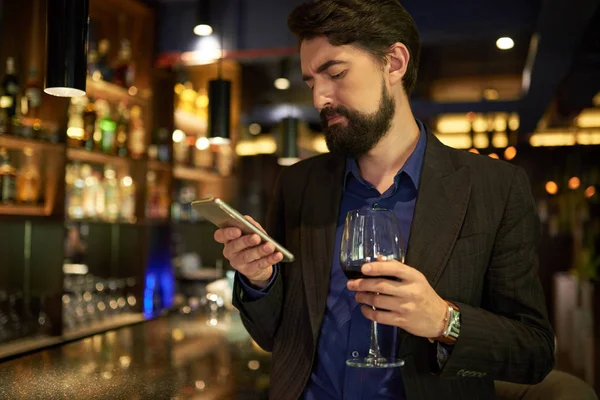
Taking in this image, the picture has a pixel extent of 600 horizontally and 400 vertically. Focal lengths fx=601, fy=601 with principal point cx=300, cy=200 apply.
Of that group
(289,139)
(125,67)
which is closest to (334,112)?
(125,67)

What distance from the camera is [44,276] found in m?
3.10

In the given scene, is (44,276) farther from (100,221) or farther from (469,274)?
(469,274)

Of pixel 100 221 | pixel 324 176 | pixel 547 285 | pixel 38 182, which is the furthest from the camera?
pixel 547 285

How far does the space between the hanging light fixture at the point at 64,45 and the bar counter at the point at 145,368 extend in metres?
0.91

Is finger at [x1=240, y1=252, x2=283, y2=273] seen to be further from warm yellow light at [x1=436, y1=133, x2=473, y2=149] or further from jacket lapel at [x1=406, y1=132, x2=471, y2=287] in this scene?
warm yellow light at [x1=436, y1=133, x2=473, y2=149]

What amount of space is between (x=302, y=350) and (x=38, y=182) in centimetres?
219

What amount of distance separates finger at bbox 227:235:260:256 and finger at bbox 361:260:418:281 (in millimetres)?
263

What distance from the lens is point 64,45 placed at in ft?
6.16

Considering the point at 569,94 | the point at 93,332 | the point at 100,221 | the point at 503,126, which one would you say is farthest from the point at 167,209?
the point at 503,126

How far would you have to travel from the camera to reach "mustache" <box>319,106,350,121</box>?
140 centimetres

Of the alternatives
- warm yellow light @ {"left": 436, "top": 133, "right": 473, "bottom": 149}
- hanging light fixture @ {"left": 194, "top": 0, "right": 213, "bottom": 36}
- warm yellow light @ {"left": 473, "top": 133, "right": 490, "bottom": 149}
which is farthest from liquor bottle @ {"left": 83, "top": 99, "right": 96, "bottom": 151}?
warm yellow light @ {"left": 436, "top": 133, "right": 473, "bottom": 149}

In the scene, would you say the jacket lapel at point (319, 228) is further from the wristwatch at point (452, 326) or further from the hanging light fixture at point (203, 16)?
the hanging light fixture at point (203, 16)

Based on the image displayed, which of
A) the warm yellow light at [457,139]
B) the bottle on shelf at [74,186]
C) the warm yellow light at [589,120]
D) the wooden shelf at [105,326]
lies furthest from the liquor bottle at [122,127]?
the warm yellow light at [589,120]

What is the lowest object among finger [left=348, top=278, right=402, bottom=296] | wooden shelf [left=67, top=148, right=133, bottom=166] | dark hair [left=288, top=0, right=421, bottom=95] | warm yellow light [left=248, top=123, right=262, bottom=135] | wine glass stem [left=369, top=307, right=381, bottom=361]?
wine glass stem [left=369, top=307, right=381, bottom=361]
